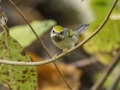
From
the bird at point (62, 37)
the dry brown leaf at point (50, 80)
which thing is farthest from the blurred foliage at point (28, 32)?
the bird at point (62, 37)

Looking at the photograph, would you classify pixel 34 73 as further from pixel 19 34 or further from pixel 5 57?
pixel 19 34

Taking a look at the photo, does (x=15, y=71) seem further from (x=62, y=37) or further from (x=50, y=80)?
(x=50, y=80)

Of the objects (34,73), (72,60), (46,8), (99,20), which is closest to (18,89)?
(34,73)

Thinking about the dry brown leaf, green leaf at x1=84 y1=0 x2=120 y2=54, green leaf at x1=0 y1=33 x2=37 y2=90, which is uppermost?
green leaf at x1=0 y1=33 x2=37 y2=90

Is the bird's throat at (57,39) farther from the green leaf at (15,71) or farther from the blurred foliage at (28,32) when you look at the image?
the blurred foliage at (28,32)

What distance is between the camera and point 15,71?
86cm

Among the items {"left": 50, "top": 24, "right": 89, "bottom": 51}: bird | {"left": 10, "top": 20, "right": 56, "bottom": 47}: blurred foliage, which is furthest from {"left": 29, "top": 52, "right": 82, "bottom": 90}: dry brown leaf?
{"left": 50, "top": 24, "right": 89, "bottom": 51}: bird

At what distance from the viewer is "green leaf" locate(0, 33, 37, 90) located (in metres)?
0.85


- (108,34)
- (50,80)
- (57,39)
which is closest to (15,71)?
(57,39)

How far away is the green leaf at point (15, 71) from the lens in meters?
0.85

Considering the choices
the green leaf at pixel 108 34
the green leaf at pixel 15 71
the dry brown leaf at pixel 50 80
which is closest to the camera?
the green leaf at pixel 15 71

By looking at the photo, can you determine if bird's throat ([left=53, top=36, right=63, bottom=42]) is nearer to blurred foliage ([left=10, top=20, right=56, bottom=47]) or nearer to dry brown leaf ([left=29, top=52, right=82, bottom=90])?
blurred foliage ([left=10, top=20, right=56, bottom=47])

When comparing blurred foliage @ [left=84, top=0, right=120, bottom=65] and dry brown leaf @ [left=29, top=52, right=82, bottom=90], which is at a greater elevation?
blurred foliage @ [left=84, top=0, right=120, bottom=65]

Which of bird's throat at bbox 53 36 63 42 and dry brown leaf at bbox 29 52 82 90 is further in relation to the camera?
dry brown leaf at bbox 29 52 82 90
